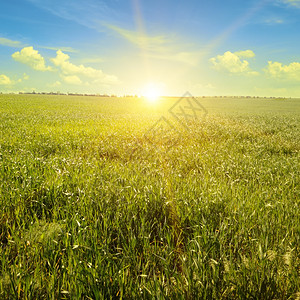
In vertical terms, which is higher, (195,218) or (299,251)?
(195,218)

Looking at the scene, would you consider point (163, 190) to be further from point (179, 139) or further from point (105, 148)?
point (179, 139)

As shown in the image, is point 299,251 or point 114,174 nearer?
point 299,251

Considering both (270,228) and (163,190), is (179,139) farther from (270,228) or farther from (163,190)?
(270,228)

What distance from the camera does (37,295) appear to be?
6.46 ft

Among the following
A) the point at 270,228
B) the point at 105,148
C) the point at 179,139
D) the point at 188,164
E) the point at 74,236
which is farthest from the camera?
the point at 179,139

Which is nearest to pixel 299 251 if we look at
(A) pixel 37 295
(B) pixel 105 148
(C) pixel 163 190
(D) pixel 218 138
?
(C) pixel 163 190

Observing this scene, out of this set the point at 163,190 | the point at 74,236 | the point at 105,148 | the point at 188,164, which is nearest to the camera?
the point at 74,236

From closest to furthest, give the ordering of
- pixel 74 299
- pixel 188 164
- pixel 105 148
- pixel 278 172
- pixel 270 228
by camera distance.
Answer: pixel 74 299 → pixel 270 228 → pixel 278 172 → pixel 188 164 → pixel 105 148

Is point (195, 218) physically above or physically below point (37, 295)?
above

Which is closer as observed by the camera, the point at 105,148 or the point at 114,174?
the point at 114,174

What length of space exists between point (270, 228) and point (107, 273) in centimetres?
239

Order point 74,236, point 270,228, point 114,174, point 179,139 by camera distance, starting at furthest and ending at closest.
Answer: point 179,139 < point 114,174 < point 270,228 < point 74,236

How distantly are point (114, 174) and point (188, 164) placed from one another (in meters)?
2.67

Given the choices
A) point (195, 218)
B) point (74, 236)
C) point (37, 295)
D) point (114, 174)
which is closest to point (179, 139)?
point (114, 174)
